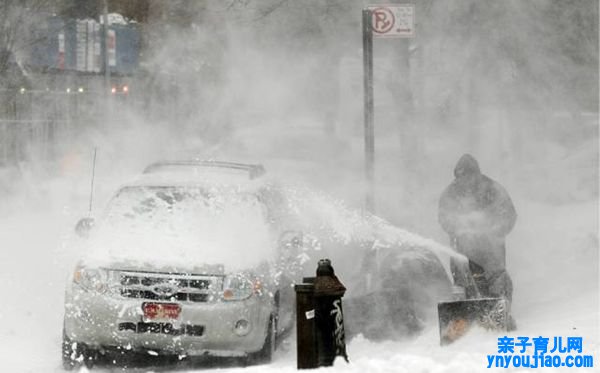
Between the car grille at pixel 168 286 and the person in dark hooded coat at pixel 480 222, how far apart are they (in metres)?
3.04

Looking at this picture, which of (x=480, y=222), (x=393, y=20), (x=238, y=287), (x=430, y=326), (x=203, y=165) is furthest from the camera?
(x=393, y=20)

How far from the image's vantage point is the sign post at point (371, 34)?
887 cm

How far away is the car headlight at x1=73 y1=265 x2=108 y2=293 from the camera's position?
246 inches

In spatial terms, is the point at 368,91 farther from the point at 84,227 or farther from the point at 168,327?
the point at 168,327

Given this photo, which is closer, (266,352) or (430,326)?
(266,352)

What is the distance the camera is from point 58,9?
28.1 m

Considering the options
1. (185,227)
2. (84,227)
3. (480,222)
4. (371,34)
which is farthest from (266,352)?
(371,34)

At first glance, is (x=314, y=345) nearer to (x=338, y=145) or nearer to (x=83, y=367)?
(x=83, y=367)

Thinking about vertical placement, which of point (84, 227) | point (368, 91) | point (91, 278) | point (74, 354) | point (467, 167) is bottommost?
point (74, 354)

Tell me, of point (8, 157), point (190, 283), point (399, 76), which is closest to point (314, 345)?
point (190, 283)

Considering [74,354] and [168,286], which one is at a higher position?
[168,286]

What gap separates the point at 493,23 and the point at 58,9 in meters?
18.8

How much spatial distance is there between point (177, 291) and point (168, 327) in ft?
0.88

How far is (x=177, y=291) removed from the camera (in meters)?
6.18
